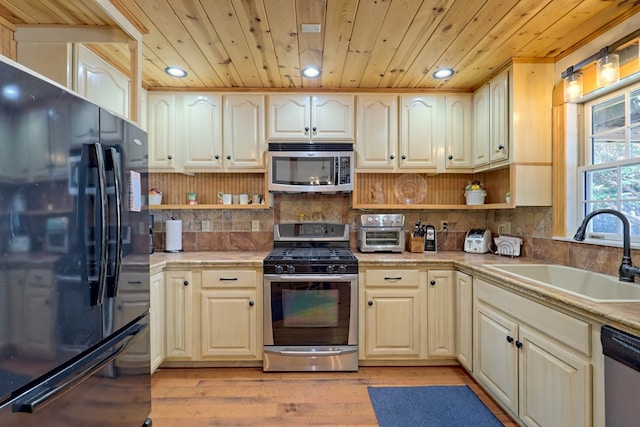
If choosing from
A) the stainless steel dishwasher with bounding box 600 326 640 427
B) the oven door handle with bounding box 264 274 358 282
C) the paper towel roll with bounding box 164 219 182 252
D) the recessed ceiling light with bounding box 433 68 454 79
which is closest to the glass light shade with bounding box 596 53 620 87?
the recessed ceiling light with bounding box 433 68 454 79

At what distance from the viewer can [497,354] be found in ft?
6.41

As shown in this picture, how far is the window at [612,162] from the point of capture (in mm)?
1867

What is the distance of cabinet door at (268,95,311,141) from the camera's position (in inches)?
111

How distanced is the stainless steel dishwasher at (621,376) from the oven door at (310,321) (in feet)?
4.91

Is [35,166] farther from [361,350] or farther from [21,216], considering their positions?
[361,350]

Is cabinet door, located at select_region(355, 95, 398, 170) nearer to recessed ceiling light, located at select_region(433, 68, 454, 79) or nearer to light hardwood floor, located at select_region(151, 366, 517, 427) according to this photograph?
recessed ceiling light, located at select_region(433, 68, 454, 79)

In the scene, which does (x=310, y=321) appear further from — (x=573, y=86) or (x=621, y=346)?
(x=573, y=86)

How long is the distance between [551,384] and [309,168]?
2084 mm

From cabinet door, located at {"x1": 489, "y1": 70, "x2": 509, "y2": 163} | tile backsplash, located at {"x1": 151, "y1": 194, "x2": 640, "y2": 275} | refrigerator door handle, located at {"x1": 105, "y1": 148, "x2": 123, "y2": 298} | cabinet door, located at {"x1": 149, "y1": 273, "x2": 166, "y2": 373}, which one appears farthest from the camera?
tile backsplash, located at {"x1": 151, "y1": 194, "x2": 640, "y2": 275}

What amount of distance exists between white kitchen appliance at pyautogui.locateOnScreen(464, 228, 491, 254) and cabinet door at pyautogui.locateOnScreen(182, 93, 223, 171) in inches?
92.6

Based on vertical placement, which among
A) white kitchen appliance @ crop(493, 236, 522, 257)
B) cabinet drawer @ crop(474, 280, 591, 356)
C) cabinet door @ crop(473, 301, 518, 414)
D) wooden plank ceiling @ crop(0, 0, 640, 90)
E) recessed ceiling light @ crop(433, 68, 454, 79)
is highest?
recessed ceiling light @ crop(433, 68, 454, 79)

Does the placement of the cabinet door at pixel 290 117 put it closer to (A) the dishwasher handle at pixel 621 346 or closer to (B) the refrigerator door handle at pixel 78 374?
(B) the refrigerator door handle at pixel 78 374

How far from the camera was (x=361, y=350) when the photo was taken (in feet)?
8.25

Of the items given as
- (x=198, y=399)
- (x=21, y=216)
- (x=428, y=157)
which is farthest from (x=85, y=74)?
(x=428, y=157)
